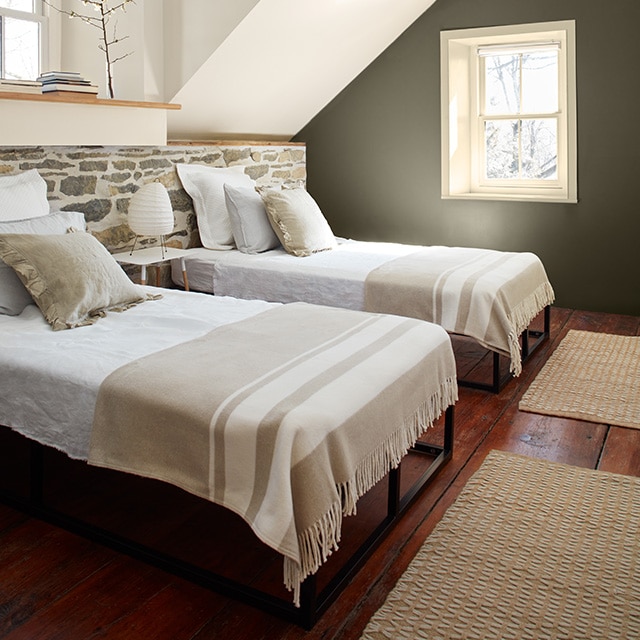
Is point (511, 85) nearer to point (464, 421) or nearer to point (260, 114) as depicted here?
point (260, 114)

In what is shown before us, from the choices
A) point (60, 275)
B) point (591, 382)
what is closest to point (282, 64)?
point (60, 275)

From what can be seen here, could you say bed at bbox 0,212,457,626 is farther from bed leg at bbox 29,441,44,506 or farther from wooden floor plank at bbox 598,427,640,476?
wooden floor plank at bbox 598,427,640,476

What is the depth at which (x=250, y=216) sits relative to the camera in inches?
187

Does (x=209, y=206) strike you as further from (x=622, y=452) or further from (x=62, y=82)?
(x=622, y=452)

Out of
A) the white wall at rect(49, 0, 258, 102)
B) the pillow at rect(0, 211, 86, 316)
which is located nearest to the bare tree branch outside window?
the white wall at rect(49, 0, 258, 102)

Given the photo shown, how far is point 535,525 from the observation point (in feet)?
8.20

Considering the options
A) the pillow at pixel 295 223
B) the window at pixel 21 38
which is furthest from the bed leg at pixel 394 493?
the window at pixel 21 38

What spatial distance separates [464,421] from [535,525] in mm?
1002

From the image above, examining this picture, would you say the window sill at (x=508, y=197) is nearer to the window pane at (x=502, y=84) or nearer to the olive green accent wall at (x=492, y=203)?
the olive green accent wall at (x=492, y=203)

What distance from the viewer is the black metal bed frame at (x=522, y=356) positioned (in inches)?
150

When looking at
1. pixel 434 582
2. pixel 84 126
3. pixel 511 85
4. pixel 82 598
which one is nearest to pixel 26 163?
pixel 84 126

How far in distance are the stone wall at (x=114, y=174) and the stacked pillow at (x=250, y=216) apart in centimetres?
12

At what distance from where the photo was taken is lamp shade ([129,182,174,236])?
4.23 m

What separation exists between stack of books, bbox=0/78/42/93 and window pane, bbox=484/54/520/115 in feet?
11.1
